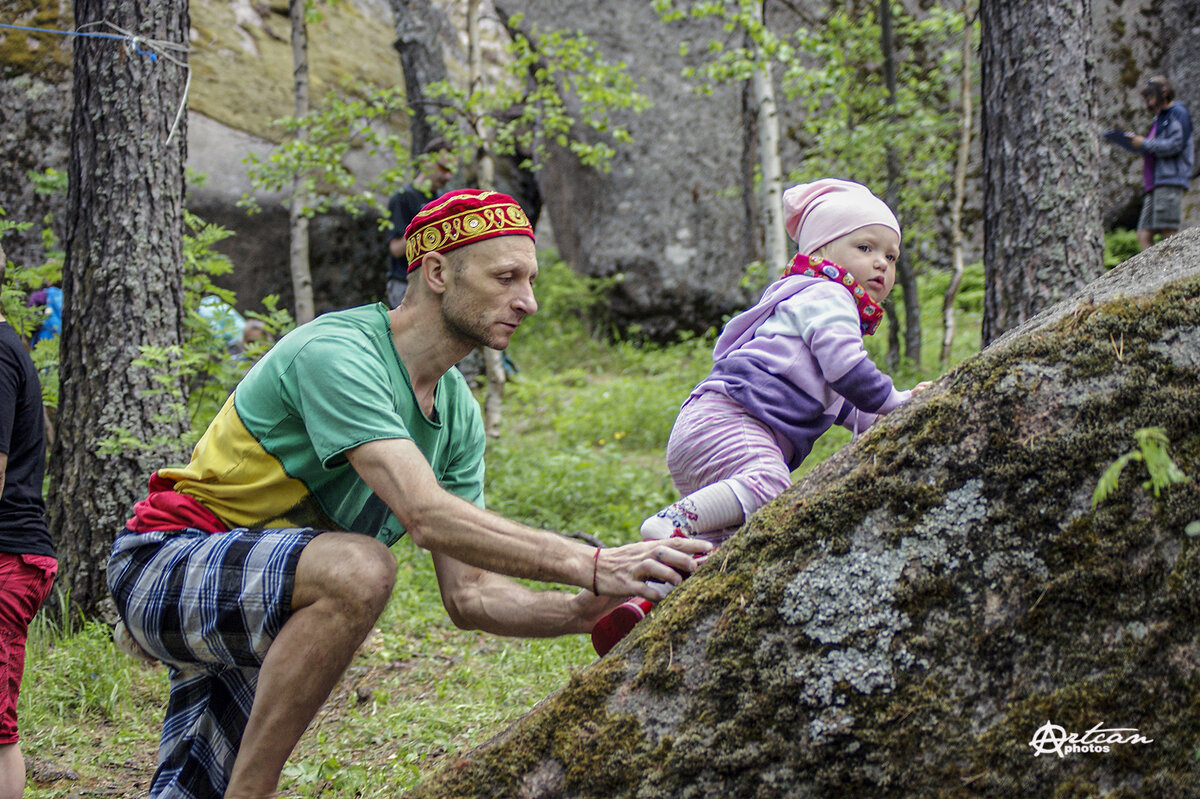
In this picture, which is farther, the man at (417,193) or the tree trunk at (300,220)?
the tree trunk at (300,220)

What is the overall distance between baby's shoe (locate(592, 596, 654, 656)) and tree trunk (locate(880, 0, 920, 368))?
24.0 feet

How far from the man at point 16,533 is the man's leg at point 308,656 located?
48.9 inches

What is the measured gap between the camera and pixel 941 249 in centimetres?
1163

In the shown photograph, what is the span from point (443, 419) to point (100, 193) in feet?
10.4

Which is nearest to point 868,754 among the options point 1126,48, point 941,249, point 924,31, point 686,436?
point 686,436

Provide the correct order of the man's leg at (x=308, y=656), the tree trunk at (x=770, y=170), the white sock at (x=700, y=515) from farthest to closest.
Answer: the tree trunk at (x=770, y=170), the white sock at (x=700, y=515), the man's leg at (x=308, y=656)

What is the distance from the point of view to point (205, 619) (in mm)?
2518

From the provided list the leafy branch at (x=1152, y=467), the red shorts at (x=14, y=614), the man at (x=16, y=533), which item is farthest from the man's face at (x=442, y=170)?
the leafy branch at (x=1152, y=467)

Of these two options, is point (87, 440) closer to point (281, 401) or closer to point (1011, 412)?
point (281, 401)

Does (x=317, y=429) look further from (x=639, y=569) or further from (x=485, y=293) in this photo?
(x=639, y=569)

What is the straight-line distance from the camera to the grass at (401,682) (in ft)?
11.4

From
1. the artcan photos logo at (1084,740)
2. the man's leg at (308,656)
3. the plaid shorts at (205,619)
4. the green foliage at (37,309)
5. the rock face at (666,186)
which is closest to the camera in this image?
the artcan photos logo at (1084,740)

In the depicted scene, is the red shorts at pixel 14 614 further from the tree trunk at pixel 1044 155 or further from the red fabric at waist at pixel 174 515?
the tree trunk at pixel 1044 155

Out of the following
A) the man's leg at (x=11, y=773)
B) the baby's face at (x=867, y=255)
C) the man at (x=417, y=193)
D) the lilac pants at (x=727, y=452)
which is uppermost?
the man at (x=417, y=193)
